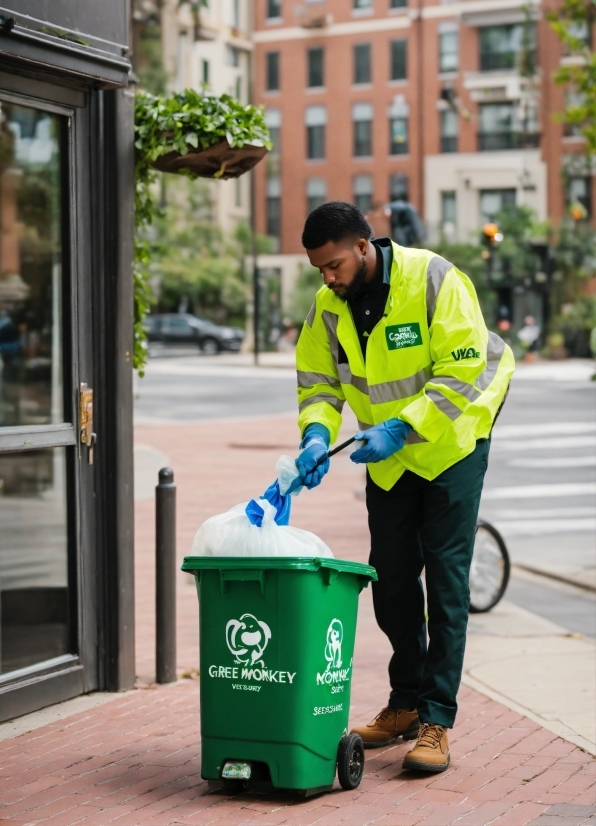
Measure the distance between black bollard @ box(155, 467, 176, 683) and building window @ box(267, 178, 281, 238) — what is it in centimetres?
5897

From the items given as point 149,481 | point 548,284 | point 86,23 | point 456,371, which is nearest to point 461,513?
point 456,371

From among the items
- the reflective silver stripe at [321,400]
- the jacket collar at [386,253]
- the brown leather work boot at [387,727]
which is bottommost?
the brown leather work boot at [387,727]

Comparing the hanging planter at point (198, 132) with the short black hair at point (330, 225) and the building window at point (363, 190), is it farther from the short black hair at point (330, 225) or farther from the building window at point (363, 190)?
the building window at point (363, 190)

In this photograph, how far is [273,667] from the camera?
418 centimetres

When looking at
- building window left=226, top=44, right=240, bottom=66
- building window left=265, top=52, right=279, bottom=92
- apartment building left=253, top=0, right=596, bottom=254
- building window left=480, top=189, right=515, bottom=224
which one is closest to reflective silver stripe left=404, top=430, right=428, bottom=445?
apartment building left=253, top=0, right=596, bottom=254

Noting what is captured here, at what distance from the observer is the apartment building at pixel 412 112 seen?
185ft

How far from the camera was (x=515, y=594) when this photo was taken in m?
8.81

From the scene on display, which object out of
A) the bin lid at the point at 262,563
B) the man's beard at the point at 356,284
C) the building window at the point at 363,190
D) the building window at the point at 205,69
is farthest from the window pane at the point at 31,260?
the building window at the point at 205,69

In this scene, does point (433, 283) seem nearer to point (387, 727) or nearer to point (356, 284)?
point (356, 284)

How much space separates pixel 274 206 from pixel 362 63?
7875mm

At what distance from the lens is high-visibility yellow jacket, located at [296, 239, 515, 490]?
4.51 metres

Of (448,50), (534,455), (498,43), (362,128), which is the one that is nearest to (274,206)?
(362,128)

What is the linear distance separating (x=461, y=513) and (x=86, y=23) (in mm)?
2541

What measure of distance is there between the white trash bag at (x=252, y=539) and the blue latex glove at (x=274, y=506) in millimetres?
17
